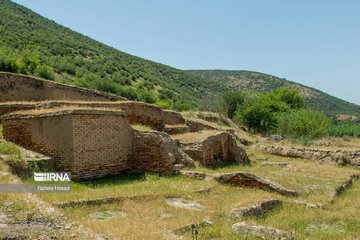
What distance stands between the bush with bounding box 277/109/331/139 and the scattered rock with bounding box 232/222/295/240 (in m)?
28.7

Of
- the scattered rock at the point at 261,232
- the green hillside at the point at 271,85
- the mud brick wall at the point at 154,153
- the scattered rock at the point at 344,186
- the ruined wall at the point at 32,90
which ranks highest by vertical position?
the green hillside at the point at 271,85

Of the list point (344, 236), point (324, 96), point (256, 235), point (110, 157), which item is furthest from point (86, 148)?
point (324, 96)

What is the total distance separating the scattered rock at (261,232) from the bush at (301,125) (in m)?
28.7

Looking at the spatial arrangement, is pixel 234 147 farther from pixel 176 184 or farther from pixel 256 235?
pixel 256 235

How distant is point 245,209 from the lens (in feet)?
21.9

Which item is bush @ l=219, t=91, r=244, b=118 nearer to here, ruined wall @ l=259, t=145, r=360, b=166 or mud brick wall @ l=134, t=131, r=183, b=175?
ruined wall @ l=259, t=145, r=360, b=166

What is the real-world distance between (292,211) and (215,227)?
9.73 feet

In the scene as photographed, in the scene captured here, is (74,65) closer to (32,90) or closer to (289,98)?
(32,90)

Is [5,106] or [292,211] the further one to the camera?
[5,106]

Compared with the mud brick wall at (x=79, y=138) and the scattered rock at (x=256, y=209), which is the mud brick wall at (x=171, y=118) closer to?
the mud brick wall at (x=79, y=138)

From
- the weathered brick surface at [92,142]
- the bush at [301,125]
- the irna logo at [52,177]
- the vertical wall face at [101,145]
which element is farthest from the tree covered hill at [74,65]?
the bush at [301,125]

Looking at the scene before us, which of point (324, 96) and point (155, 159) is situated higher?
point (324, 96)

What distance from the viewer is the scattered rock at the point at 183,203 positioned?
Answer: 7025 millimetres

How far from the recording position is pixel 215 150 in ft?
44.7
